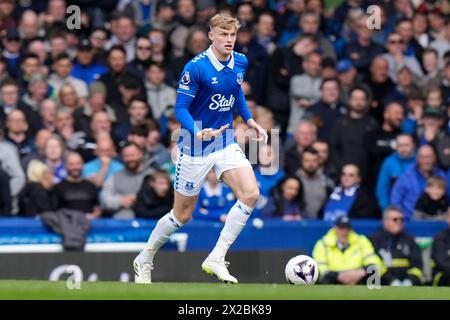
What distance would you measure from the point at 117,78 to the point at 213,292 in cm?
765

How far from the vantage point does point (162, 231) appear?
1319 centimetres

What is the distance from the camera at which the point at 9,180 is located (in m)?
16.6

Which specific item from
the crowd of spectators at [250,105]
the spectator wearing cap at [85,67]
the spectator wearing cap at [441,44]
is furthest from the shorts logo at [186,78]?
the spectator wearing cap at [441,44]

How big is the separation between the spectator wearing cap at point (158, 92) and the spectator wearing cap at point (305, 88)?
174 centimetres

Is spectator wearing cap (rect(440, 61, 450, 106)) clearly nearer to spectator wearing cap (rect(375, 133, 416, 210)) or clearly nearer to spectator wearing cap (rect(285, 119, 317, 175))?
spectator wearing cap (rect(375, 133, 416, 210))

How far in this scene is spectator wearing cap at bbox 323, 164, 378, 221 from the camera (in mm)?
17469

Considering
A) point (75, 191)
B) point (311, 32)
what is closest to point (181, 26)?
point (311, 32)

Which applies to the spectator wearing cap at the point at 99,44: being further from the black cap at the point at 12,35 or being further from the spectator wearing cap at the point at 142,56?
the black cap at the point at 12,35

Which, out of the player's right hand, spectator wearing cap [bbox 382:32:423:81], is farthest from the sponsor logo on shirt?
spectator wearing cap [bbox 382:32:423:81]

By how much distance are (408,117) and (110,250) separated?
17.2 feet

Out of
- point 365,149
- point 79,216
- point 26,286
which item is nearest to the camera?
point 26,286
